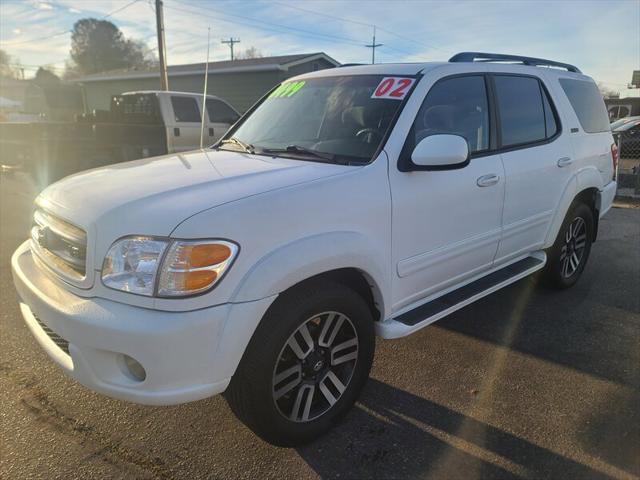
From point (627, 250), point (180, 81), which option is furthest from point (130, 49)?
point (627, 250)

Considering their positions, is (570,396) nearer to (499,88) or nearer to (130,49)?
(499,88)

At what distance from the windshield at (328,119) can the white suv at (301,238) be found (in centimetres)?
1

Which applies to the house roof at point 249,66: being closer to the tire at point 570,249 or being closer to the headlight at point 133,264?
the tire at point 570,249

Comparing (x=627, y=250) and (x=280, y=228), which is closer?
(x=280, y=228)

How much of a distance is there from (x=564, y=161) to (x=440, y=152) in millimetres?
1948

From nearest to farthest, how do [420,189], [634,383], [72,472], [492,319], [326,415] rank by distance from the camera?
[72,472] < [326,415] < [420,189] < [634,383] < [492,319]

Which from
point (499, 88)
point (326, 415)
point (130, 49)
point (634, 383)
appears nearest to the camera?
point (326, 415)

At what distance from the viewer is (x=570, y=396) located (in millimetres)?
2910

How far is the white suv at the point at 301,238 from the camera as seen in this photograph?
1.99 m

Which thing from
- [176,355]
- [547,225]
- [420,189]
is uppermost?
[420,189]

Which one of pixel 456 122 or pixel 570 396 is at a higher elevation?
pixel 456 122

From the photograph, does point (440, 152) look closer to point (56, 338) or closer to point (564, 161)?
point (564, 161)

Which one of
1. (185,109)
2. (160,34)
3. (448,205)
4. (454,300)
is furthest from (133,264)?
(160,34)

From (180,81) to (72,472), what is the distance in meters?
25.4
